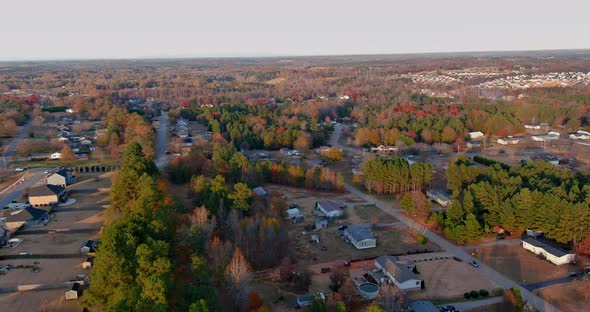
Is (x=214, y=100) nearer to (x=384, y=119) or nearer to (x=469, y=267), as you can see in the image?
(x=384, y=119)

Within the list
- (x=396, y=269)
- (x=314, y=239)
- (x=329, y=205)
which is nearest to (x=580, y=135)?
(x=329, y=205)

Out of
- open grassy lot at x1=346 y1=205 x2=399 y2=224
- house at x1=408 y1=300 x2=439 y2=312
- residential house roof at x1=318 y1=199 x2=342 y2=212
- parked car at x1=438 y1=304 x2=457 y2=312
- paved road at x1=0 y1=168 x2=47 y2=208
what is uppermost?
house at x1=408 y1=300 x2=439 y2=312

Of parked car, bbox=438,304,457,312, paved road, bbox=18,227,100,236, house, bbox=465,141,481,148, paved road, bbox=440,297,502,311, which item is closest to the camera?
parked car, bbox=438,304,457,312

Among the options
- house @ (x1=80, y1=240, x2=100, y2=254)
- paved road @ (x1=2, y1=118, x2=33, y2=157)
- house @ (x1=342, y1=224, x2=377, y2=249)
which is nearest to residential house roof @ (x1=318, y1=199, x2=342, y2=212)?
house @ (x1=342, y1=224, x2=377, y2=249)

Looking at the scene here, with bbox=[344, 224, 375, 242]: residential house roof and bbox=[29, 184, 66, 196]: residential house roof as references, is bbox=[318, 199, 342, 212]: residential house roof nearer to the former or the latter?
bbox=[344, 224, 375, 242]: residential house roof

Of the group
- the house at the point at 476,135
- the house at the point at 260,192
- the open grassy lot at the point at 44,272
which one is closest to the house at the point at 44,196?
the open grassy lot at the point at 44,272

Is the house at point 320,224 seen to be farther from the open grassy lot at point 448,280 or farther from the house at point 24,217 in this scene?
the house at point 24,217

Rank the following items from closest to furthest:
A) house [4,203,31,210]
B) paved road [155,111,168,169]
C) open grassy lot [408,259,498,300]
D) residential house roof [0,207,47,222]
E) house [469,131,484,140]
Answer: open grassy lot [408,259,498,300]
residential house roof [0,207,47,222]
house [4,203,31,210]
paved road [155,111,168,169]
house [469,131,484,140]

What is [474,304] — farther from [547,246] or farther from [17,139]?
[17,139]
